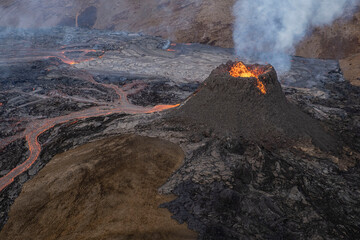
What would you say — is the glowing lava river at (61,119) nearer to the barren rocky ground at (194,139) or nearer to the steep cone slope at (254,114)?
the barren rocky ground at (194,139)

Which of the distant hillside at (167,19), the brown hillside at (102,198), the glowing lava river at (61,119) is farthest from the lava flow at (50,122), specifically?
the distant hillside at (167,19)

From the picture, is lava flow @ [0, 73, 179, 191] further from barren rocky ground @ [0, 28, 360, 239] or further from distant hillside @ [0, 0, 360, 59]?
distant hillside @ [0, 0, 360, 59]

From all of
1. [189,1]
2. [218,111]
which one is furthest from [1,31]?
[218,111]

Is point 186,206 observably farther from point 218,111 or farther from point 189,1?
point 189,1

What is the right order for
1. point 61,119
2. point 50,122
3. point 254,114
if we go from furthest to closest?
point 61,119, point 50,122, point 254,114

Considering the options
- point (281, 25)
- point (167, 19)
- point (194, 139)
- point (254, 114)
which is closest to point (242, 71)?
point (254, 114)

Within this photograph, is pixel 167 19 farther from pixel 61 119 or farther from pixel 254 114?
pixel 254 114

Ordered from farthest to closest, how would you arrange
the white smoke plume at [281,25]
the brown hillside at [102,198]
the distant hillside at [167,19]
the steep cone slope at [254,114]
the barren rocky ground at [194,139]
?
1. the white smoke plume at [281,25]
2. the distant hillside at [167,19]
3. the steep cone slope at [254,114]
4. the barren rocky ground at [194,139]
5. the brown hillside at [102,198]
